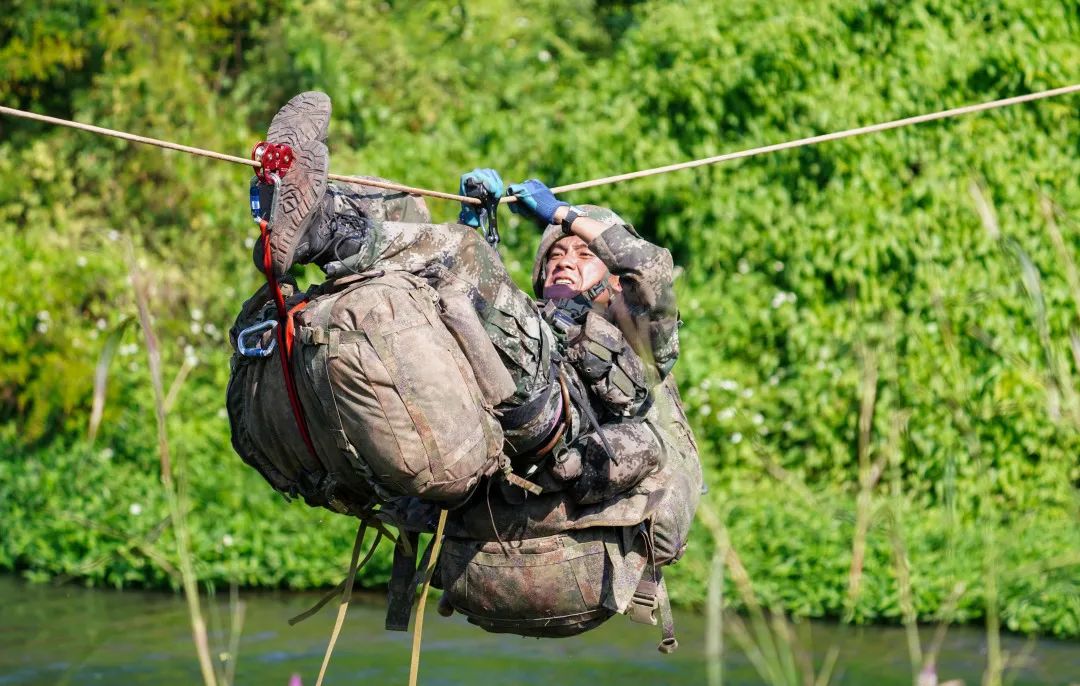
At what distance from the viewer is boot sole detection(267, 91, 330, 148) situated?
337 cm

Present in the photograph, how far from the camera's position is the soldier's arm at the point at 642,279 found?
3938mm

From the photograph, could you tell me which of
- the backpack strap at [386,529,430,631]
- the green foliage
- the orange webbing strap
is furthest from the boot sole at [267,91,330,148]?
the green foliage

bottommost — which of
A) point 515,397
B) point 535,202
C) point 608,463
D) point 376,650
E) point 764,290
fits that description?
point 376,650

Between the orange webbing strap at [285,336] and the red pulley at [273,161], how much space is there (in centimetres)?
10

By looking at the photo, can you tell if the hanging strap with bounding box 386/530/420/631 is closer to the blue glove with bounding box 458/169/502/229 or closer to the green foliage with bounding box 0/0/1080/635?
the blue glove with bounding box 458/169/502/229

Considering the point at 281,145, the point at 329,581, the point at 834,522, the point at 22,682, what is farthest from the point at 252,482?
the point at 281,145

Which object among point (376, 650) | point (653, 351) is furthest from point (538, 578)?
point (376, 650)

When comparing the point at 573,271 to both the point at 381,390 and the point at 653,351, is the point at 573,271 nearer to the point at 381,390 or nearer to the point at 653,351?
the point at 653,351

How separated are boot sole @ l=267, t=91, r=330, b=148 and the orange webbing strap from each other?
192mm

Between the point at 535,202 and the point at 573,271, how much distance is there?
32 cm

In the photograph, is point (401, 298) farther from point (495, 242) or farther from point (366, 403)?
point (495, 242)

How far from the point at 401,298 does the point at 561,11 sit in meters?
8.53

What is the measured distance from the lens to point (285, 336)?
3.37 meters

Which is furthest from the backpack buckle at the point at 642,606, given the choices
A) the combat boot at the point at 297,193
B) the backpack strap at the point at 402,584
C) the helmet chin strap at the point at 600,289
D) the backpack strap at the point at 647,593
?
the combat boot at the point at 297,193
